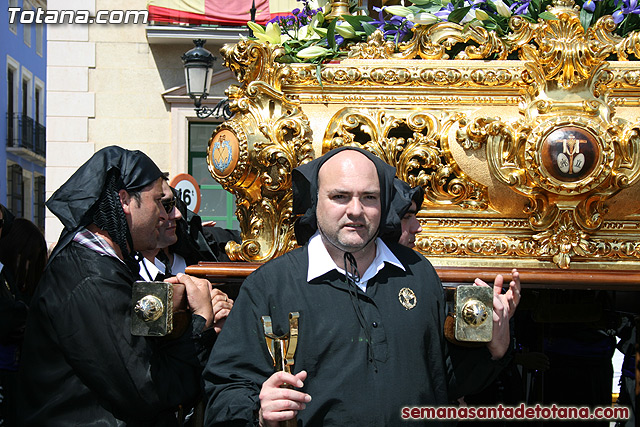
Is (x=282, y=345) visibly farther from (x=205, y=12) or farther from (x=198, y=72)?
(x=205, y=12)

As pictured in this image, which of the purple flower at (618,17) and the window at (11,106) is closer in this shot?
the purple flower at (618,17)

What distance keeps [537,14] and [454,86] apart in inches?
20.3

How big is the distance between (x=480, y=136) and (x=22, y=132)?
23.8 metres

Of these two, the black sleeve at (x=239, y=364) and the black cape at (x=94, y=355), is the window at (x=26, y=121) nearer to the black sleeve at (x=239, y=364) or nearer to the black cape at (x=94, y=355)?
the black cape at (x=94, y=355)

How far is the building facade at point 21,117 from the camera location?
23922 millimetres

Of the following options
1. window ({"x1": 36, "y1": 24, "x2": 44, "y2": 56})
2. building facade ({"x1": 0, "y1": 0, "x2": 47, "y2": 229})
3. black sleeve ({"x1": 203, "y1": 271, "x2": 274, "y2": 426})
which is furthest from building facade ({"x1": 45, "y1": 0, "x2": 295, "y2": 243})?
window ({"x1": 36, "y1": 24, "x2": 44, "y2": 56})

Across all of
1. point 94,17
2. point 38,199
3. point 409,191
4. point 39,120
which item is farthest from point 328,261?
point 38,199

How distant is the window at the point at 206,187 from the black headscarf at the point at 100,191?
29.9 ft

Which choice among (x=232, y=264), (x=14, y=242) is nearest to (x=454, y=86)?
(x=232, y=264)

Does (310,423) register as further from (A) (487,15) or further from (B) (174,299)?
(A) (487,15)

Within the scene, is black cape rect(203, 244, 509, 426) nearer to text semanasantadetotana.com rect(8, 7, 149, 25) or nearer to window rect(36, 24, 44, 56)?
text semanasantadetotana.com rect(8, 7, 149, 25)

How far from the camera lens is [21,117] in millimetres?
24969

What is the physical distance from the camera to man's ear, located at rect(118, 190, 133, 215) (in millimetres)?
2785

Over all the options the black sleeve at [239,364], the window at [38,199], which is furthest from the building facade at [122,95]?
the window at [38,199]
